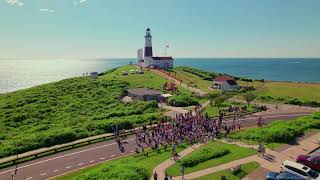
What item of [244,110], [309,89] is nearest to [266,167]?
[244,110]

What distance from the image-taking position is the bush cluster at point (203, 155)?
107 ft

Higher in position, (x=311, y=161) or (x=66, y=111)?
(x=311, y=161)

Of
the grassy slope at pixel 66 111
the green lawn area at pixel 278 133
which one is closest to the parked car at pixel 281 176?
the green lawn area at pixel 278 133

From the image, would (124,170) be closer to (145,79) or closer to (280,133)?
(280,133)

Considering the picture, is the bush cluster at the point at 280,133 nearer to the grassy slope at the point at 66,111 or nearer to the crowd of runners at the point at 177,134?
the crowd of runners at the point at 177,134

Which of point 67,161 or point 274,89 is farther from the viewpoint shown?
point 274,89

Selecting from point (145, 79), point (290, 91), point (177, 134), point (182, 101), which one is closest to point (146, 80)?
point (145, 79)

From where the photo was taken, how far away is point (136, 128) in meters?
49.6

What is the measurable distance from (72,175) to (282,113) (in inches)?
1651

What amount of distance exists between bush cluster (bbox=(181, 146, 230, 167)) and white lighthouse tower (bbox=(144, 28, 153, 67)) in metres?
88.4

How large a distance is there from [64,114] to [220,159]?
3890cm

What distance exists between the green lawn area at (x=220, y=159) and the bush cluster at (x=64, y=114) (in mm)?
17272

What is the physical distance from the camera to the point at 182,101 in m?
67.2

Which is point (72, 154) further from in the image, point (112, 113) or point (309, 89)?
point (309, 89)
